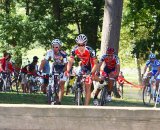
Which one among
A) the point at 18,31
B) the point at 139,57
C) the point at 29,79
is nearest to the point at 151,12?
the point at 139,57

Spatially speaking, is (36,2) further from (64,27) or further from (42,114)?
(42,114)

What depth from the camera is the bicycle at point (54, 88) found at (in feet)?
41.0


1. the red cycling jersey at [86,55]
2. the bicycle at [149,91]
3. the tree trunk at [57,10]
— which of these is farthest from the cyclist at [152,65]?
the tree trunk at [57,10]

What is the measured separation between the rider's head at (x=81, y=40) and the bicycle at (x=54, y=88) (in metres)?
1.06

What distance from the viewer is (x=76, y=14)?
3088cm

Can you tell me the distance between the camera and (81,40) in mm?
11688

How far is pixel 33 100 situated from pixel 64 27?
15.1 metres

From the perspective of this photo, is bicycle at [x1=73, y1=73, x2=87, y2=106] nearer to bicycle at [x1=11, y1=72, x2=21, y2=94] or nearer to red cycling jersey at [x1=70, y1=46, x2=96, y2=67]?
red cycling jersey at [x1=70, y1=46, x2=96, y2=67]

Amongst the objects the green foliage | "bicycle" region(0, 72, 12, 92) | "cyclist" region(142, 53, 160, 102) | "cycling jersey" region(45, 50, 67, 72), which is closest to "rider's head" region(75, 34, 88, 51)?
"cycling jersey" region(45, 50, 67, 72)

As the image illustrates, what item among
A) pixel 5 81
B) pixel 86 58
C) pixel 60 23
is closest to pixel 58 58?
pixel 86 58

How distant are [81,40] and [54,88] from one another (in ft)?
5.10

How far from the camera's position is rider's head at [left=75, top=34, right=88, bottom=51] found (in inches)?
457

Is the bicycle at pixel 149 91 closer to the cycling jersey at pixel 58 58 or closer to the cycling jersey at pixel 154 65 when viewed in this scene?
the cycling jersey at pixel 154 65

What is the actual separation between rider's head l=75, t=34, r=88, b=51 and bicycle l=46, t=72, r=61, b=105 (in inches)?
41.8
